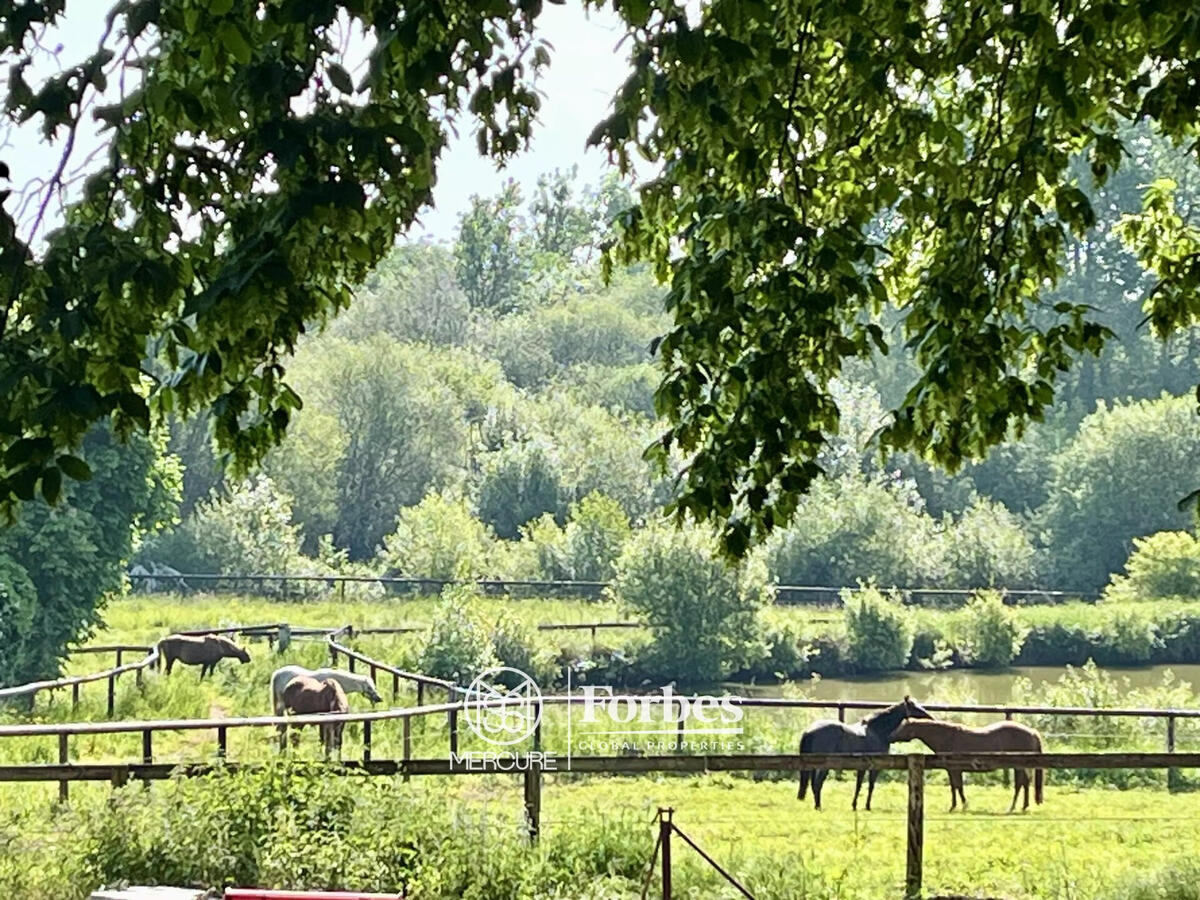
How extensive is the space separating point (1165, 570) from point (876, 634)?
A: 890 cm

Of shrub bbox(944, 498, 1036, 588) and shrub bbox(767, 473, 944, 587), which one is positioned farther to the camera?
shrub bbox(944, 498, 1036, 588)

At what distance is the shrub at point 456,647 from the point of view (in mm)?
18938

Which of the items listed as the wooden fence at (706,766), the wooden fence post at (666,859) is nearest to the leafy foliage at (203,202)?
the wooden fence post at (666,859)

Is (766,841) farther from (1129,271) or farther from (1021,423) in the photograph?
(1129,271)

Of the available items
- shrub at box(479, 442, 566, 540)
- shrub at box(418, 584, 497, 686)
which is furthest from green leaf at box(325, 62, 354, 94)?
shrub at box(479, 442, 566, 540)

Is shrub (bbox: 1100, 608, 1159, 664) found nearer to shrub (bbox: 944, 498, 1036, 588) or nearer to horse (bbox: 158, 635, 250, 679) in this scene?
shrub (bbox: 944, 498, 1036, 588)

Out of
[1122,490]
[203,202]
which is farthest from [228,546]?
[203,202]

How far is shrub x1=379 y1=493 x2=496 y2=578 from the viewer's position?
2917 centimetres

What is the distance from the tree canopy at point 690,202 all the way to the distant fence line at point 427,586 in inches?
892

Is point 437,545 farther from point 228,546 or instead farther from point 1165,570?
point 1165,570

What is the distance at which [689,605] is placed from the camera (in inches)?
898

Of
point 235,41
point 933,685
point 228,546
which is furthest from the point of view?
point 228,546

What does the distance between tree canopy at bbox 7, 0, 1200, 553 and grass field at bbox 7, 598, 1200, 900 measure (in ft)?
10.8

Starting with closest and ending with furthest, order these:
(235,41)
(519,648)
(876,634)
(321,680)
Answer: (235,41), (321,680), (519,648), (876,634)
